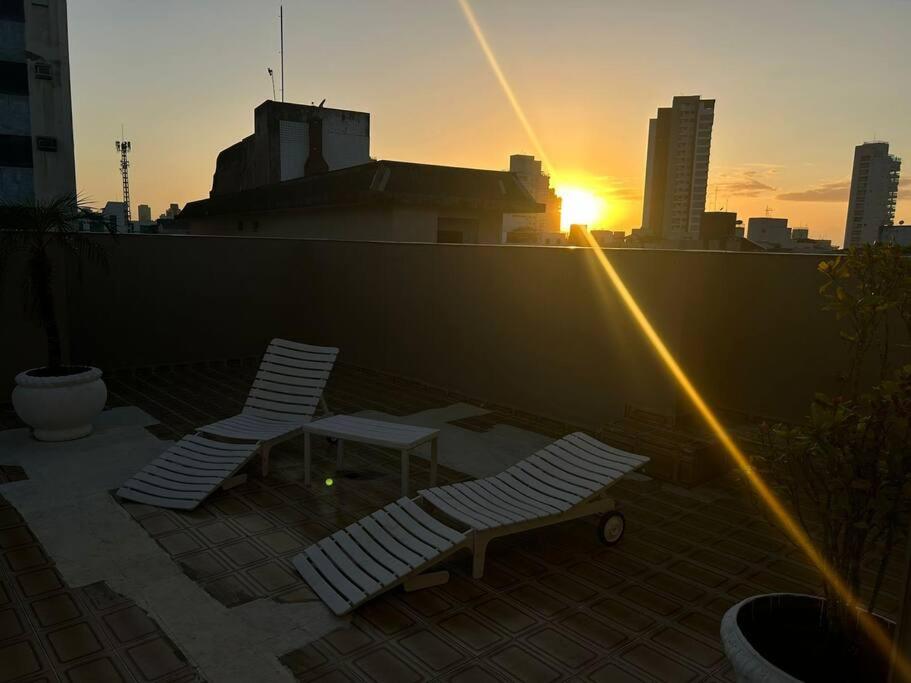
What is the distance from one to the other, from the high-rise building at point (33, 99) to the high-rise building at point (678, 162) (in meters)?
43.9

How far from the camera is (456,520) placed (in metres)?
4.38

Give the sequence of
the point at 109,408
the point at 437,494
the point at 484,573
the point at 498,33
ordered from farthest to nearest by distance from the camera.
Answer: the point at 498,33 → the point at 109,408 → the point at 437,494 → the point at 484,573

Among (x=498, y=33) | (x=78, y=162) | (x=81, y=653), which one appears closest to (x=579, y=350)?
(x=81, y=653)

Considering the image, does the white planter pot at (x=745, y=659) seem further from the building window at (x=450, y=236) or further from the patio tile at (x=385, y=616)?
the building window at (x=450, y=236)

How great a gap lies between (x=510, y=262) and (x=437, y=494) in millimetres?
4203

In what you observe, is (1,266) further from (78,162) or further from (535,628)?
(78,162)

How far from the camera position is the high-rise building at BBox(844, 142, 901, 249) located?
58031 millimetres

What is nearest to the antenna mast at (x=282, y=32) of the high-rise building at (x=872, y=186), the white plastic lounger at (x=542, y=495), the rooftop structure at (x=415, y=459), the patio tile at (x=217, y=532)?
the rooftop structure at (x=415, y=459)

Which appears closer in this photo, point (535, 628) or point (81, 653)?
point (81, 653)

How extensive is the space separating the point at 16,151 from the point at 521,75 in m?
19.0

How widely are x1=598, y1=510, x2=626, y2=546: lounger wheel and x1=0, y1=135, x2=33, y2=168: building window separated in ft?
79.9

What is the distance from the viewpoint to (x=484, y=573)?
4207 millimetres

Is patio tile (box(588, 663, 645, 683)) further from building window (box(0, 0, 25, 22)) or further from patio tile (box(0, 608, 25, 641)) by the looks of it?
building window (box(0, 0, 25, 22))

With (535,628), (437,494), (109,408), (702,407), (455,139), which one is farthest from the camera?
(455,139)
